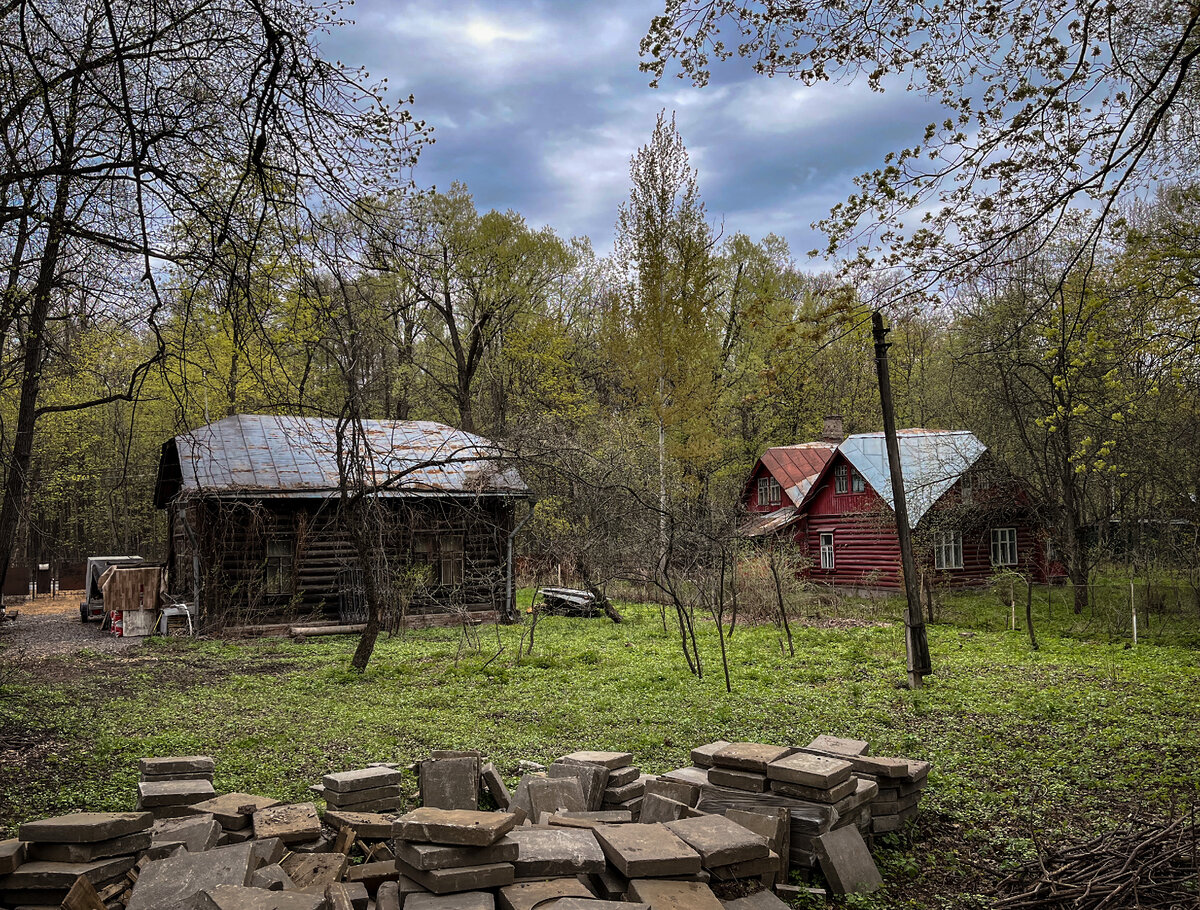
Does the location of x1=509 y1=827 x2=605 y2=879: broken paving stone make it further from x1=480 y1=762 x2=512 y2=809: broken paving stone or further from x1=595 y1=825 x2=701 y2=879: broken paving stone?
x1=480 y1=762 x2=512 y2=809: broken paving stone

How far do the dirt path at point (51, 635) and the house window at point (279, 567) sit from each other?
3120mm

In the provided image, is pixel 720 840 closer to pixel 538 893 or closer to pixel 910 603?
pixel 538 893

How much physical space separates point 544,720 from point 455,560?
12934 mm

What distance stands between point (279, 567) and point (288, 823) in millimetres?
15627

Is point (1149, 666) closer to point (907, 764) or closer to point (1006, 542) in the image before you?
point (907, 764)

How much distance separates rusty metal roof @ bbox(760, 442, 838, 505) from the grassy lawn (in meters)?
14.2

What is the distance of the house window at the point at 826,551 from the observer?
29625mm

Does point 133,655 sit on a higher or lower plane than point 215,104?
lower

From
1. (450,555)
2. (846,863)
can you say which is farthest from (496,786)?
(450,555)

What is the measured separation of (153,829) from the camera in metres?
5.57

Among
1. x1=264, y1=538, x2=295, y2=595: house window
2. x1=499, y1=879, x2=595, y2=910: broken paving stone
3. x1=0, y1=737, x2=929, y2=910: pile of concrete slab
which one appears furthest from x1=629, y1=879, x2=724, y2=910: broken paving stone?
x1=264, y1=538, x2=295, y2=595: house window

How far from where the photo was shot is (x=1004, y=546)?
27.9 meters

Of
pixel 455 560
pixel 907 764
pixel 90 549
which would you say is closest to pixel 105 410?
pixel 90 549

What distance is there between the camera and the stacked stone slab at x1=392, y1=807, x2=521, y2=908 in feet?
14.8
